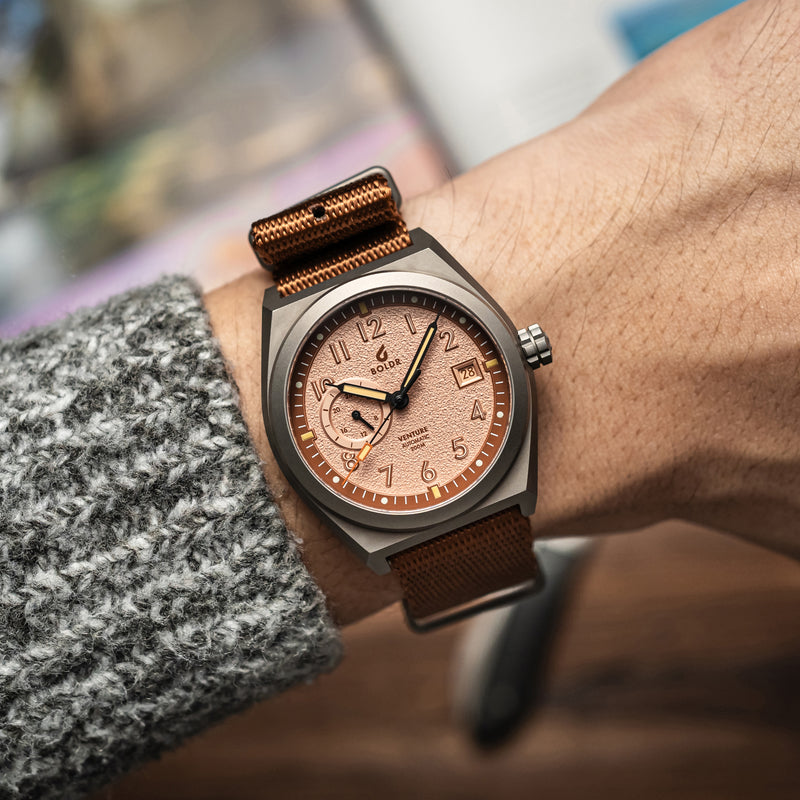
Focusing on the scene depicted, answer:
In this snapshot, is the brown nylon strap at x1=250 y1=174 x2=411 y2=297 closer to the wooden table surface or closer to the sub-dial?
the sub-dial

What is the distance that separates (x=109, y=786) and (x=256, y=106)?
38.8 inches

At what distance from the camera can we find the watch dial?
0.73 meters

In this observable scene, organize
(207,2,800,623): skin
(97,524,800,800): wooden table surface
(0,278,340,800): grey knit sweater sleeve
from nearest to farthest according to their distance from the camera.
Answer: (0,278,340,800): grey knit sweater sleeve < (207,2,800,623): skin < (97,524,800,800): wooden table surface

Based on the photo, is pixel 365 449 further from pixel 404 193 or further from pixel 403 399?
pixel 404 193

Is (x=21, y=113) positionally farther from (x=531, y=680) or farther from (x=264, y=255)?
(x=531, y=680)

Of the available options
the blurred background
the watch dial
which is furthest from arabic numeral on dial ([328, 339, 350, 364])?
the blurred background

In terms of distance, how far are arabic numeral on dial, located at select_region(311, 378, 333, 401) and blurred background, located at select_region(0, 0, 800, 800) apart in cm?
52

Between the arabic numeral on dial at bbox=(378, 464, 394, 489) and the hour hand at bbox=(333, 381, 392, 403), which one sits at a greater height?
the hour hand at bbox=(333, 381, 392, 403)

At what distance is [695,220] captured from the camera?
79cm

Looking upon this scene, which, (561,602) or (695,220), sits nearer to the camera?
(695,220)

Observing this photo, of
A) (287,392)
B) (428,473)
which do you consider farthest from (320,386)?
(428,473)

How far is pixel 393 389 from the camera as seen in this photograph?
0.73 meters

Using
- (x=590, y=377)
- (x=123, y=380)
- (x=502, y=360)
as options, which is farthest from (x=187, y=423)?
(x=590, y=377)

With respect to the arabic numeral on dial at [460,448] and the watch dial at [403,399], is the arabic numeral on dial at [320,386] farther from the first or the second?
the arabic numeral on dial at [460,448]
